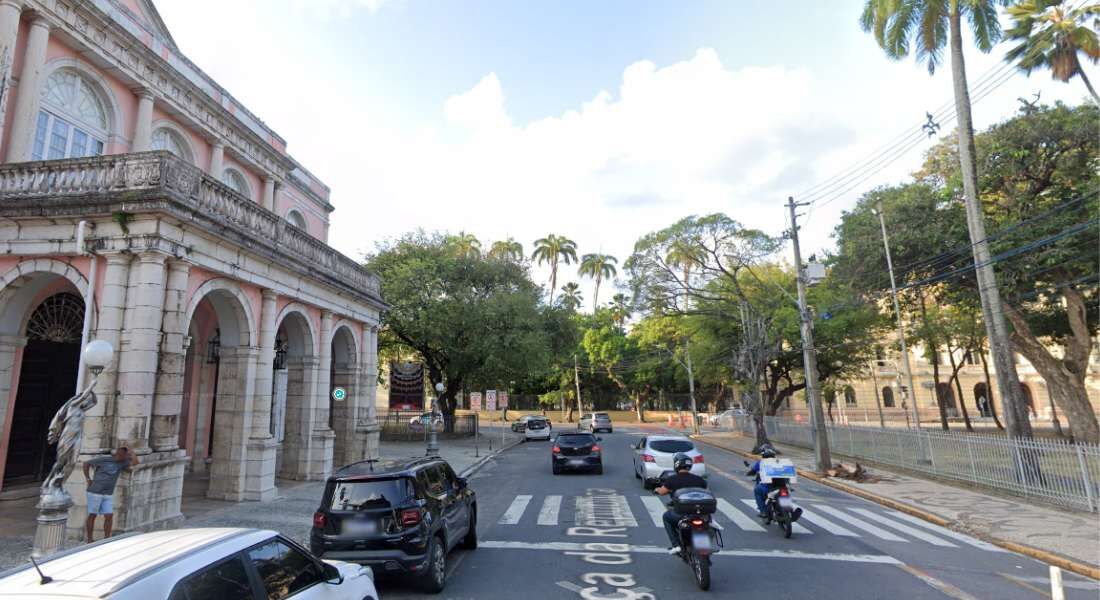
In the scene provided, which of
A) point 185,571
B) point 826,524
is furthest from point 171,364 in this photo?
point 826,524

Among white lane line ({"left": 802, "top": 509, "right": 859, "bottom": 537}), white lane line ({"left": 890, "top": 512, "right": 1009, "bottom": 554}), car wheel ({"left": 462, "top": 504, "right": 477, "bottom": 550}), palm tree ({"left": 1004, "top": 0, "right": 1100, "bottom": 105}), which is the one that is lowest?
white lane line ({"left": 890, "top": 512, "right": 1009, "bottom": 554})

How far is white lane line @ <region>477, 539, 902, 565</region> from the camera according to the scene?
809 centimetres

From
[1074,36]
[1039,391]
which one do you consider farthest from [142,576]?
[1039,391]

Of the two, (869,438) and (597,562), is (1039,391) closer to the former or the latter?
(869,438)

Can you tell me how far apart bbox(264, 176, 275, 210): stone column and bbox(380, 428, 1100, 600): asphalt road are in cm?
1474

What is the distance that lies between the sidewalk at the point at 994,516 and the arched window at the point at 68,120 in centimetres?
2124

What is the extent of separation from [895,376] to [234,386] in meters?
64.8

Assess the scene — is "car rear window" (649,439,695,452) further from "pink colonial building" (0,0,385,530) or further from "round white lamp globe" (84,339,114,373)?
"round white lamp globe" (84,339,114,373)

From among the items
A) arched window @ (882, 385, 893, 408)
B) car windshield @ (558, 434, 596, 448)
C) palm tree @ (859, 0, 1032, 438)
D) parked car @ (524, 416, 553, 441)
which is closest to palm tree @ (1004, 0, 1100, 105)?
palm tree @ (859, 0, 1032, 438)

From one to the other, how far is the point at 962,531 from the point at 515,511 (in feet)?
28.7

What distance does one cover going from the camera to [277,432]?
67.8ft

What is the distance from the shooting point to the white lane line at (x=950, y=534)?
360 inches

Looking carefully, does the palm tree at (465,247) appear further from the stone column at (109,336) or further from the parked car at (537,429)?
the stone column at (109,336)

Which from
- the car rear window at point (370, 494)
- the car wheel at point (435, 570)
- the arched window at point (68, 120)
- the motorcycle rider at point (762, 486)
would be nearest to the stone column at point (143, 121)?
the arched window at point (68, 120)
